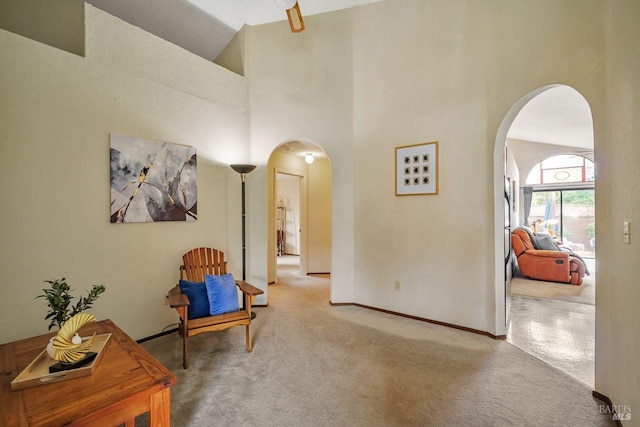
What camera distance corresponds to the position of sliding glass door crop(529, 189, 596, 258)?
29.1ft

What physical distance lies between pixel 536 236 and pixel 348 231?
4733 mm

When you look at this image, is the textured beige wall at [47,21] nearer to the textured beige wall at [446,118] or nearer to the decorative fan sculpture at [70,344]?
the decorative fan sculpture at [70,344]

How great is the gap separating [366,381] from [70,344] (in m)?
1.85

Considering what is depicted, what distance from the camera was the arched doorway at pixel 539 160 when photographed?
9.64ft

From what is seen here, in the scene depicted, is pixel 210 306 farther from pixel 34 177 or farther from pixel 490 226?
pixel 490 226

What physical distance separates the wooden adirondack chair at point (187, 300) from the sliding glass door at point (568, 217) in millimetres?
9308

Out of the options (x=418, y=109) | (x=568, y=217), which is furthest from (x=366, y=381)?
(x=568, y=217)

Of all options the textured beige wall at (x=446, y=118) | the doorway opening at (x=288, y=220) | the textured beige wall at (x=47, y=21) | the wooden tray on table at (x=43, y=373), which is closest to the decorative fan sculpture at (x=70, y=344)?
the wooden tray on table at (x=43, y=373)

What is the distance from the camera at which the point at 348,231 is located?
4000mm

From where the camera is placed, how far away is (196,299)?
263 centimetres

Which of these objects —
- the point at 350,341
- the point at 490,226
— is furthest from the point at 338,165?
the point at 350,341

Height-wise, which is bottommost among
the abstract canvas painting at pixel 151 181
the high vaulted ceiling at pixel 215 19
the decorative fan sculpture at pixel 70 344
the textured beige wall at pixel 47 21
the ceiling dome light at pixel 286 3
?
the decorative fan sculpture at pixel 70 344

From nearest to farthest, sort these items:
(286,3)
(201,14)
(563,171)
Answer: (286,3), (201,14), (563,171)

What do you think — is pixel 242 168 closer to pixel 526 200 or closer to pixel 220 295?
pixel 220 295
